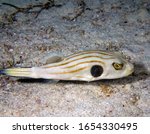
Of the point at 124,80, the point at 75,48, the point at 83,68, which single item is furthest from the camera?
the point at 75,48

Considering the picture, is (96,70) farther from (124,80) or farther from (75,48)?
(75,48)

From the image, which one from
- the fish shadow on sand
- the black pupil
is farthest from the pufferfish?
the fish shadow on sand

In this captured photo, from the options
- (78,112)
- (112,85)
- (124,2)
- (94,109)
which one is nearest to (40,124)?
(78,112)

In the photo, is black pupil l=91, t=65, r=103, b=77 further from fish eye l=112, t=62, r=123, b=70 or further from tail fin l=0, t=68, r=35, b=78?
tail fin l=0, t=68, r=35, b=78

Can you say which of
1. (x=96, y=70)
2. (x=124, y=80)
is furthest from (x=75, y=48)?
(x=96, y=70)

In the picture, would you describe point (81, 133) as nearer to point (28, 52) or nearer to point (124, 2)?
point (28, 52)

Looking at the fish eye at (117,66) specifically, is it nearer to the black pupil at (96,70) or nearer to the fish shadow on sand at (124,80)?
the black pupil at (96,70)
